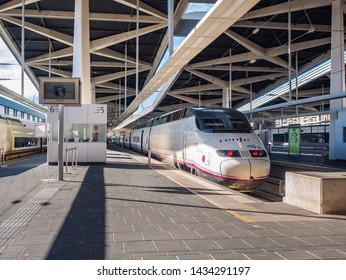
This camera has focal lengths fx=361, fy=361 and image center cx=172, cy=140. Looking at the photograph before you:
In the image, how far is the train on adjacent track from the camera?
20188 mm

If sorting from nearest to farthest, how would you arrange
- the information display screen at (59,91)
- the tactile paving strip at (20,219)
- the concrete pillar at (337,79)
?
the tactile paving strip at (20,219) < the information display screen at (59,91) < the concrete pillar at (337,79)

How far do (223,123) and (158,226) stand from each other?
7.97m

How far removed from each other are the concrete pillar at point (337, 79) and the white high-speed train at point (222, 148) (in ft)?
31.1

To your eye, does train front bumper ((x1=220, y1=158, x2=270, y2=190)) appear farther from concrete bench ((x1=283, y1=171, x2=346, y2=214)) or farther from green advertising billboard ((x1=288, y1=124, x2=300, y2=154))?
green advertising billboard ((x1=288, y1=124, x2=300, y2=154))

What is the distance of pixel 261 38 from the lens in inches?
1049

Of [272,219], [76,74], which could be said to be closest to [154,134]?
[76,74]

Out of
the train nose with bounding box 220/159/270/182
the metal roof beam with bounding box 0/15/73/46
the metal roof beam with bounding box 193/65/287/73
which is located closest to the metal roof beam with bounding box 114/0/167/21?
the metal roof beam with bounding box 0/15/73/46

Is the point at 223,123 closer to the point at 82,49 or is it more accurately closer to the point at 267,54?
the point at 82,49

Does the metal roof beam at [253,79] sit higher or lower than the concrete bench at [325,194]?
higher

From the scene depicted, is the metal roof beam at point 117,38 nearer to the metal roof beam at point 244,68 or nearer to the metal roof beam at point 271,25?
the metal roof beam at point 271,25

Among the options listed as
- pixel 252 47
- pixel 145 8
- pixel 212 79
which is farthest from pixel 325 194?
pixel 212 79

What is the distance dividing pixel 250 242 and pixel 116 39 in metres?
24.6

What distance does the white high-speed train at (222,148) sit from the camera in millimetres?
11234

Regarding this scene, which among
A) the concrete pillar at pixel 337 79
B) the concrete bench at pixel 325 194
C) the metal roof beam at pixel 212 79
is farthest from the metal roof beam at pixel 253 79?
the concrete bench at pixel 325 194
